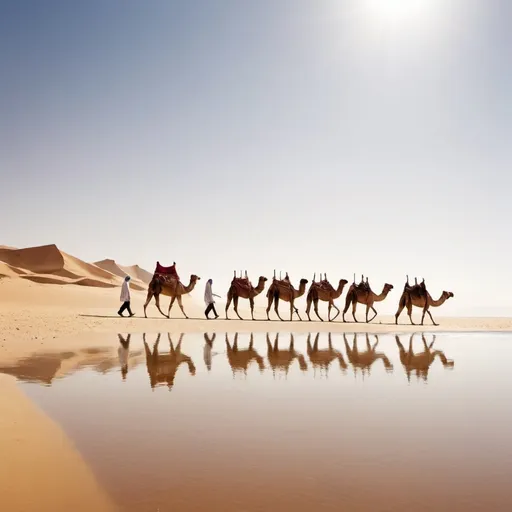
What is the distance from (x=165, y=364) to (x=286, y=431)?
4959mm

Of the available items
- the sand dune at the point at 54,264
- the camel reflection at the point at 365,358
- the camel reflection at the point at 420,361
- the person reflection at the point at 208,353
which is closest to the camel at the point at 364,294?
the camel reflection at the point at 365,358

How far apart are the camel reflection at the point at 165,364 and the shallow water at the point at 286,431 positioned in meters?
0.05

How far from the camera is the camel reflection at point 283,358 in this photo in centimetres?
883

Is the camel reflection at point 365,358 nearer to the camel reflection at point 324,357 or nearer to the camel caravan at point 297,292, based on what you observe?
the camel reflection at point 324,357

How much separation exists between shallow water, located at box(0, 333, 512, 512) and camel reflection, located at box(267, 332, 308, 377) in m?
0.13

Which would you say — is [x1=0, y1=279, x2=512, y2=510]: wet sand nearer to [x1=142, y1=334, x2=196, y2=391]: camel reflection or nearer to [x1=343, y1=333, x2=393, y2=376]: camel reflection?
[x1=142, y1=334, x2=196, y2=391]: camel reflection

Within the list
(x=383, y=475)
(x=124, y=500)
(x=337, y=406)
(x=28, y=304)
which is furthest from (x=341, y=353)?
(x=28, y=304)

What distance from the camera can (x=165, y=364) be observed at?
9102mm

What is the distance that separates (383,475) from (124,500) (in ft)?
5.83

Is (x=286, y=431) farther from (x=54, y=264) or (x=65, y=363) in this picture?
(x=54, y=264)

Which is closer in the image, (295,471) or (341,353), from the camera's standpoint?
(295,471)

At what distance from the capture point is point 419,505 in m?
2.96

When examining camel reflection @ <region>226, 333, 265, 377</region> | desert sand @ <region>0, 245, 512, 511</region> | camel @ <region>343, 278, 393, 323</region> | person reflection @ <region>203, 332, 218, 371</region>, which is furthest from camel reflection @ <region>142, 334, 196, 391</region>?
camel @ <region>343, 278, 393, 323</region>

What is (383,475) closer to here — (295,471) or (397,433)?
(295,471)
